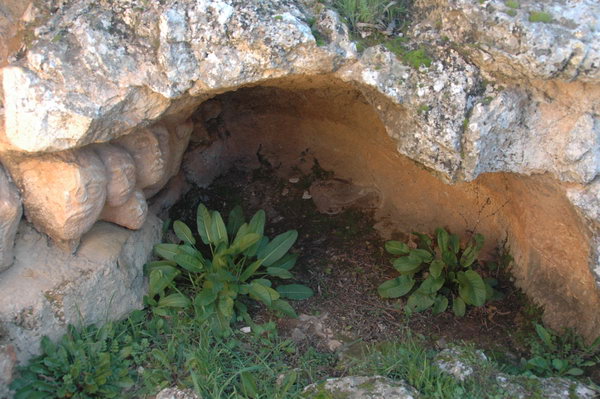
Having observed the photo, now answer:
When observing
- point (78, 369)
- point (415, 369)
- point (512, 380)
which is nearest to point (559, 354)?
point (512, 380)

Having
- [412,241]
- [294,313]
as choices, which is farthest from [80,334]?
[412,241]

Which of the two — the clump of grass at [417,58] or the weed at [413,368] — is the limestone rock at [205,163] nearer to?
the weed at [413,368]

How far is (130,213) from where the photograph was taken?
3.33m

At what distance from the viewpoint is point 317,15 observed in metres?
2.74

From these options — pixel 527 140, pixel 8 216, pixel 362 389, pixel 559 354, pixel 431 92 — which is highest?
pixel 431 92

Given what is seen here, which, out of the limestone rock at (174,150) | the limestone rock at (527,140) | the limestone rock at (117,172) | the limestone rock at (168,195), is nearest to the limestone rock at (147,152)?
the limestone rock at (117,172)

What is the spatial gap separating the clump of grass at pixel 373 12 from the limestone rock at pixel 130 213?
152cm

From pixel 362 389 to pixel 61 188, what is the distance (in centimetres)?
168

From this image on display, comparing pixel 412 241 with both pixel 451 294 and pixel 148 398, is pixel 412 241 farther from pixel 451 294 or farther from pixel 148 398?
pixel 148 398

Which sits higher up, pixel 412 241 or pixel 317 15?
pixel 317 15

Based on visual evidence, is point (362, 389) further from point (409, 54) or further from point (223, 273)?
point (409, 54)

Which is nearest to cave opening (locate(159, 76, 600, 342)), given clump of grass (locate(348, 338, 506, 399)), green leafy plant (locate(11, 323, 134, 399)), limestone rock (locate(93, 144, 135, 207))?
clump of grass (locate(348, 338, 506, 399))

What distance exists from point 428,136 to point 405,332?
1251mm

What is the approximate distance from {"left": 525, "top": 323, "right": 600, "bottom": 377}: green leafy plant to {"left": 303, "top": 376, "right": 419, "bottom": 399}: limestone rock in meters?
0.70
